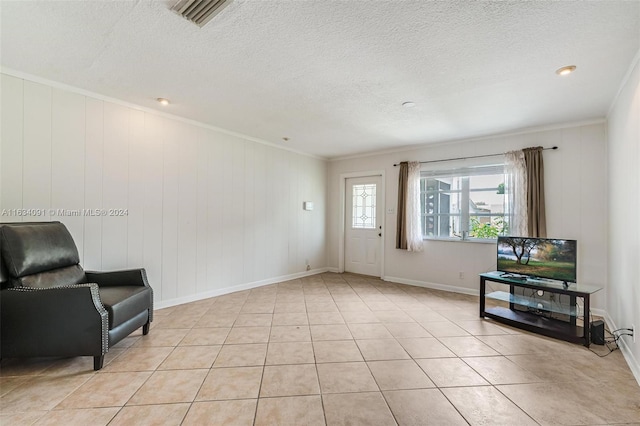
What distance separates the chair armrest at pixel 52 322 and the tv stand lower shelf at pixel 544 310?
13.1 feet

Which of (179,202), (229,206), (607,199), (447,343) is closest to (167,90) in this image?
Answer: (179,202)

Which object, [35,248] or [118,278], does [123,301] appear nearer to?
[118,278]

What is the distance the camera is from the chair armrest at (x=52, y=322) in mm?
2150

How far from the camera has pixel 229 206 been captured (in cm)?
457

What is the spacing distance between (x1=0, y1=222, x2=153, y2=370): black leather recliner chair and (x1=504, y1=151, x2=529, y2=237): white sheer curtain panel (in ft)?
15.8

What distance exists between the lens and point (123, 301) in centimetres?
249

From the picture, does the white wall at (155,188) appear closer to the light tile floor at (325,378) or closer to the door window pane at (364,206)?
the light tile floor at (325,378)

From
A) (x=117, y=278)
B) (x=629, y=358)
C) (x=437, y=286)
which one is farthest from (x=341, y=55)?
(x=437, y=286)

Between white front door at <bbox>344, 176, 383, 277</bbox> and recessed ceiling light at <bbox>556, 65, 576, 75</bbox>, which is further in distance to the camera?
white front door at <bbox>344, 176, 383, 277</bbox>

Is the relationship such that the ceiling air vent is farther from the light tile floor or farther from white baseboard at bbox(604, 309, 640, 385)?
→ white baseboard at bbox(604, 309, 640, 385)

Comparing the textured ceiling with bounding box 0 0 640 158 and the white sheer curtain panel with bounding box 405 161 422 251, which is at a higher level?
the textured ceiling with bounding box 0 0 640 158

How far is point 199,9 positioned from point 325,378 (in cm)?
269

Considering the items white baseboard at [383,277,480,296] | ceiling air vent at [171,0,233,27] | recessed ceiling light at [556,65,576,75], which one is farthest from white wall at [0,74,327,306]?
recessed ceiling light at [556,65,576,75]

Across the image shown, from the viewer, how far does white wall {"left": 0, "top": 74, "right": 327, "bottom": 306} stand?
2859mm
